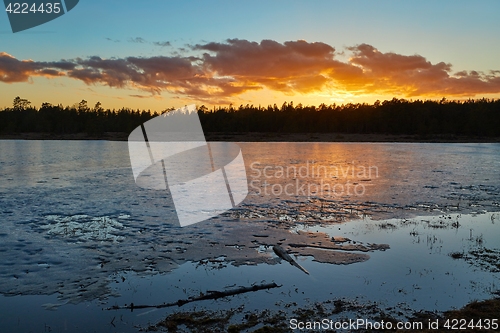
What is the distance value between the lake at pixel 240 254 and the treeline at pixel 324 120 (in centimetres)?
12515

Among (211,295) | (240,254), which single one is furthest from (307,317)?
(240,254)

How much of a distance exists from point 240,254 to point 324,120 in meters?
154

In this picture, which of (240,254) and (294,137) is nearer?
(240,254)

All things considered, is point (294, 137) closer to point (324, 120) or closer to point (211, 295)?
point (324, 120)

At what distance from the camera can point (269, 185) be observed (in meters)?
24.3

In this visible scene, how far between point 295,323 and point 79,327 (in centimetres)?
377

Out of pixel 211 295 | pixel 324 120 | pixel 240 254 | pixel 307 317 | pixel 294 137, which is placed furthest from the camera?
pixel 324 120

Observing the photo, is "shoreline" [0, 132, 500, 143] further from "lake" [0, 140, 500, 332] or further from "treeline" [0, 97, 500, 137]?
"lake" [0, 140, 500, 332]

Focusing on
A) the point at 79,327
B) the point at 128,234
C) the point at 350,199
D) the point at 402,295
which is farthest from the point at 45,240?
the point at 350,199

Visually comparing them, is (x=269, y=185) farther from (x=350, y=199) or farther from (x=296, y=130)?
(x=296, y=130)

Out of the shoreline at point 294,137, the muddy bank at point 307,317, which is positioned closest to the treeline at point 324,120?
the shoreline at point 294,137

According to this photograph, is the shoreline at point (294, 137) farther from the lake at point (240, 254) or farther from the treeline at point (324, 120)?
the lake at point (240, 254)

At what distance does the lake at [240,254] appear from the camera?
7.45 metres

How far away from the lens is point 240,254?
10680 millimetres
